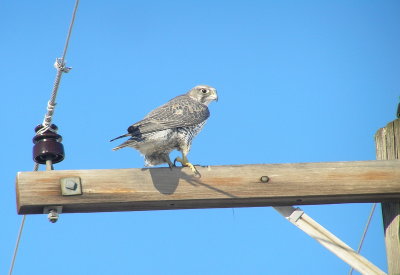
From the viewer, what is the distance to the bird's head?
6865mm

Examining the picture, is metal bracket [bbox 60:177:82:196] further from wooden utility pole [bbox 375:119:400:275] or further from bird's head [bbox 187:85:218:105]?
bird's head [bbox 187:85:218:105]

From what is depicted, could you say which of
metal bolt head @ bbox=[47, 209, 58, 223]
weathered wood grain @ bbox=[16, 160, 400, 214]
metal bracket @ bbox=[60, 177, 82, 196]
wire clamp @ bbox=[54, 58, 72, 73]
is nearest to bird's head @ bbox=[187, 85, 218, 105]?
wire clamp @ bbox=[54, 58, 72, 73]

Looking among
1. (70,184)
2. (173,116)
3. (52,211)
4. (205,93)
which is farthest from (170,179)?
(205,93)

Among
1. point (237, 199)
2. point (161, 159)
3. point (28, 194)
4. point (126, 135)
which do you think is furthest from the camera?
point (161, 159)

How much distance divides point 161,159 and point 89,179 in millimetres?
1473

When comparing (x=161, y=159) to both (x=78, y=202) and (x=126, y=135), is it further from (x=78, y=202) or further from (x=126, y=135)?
(x=78, y=202)

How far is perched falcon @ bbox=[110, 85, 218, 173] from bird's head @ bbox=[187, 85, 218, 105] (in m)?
0.82

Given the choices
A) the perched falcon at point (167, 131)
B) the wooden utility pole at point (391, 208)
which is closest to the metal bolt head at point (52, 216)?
the perched falcon at point (167, 131)

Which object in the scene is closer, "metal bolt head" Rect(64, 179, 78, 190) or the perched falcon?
"metal bolt head" Rect(64, 179, 78, 190)

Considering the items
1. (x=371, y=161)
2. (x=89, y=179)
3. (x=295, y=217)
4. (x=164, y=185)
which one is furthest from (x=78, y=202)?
(x=371, y=161)

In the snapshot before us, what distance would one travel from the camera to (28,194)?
3.89 meters

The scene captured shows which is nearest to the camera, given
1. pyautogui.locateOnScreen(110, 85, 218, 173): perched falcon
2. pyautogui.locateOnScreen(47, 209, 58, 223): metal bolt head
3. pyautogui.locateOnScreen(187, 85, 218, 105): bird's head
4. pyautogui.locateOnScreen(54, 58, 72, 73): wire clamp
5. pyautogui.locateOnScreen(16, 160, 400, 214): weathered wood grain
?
pyautogui.locateOnScreen(47, 209, 58, 223): metal bolt head

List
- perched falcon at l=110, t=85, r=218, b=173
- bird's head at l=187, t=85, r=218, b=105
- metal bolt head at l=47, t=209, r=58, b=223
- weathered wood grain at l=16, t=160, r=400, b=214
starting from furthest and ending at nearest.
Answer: bird's head at l=187, t=85, r=218, b=105, perched falcon at l=110, t=85, r=218, b=173, weathered wood grain at l=16, t=160, r=400, b=214, metal bolt head at l=47, t=209, r=58, b=223

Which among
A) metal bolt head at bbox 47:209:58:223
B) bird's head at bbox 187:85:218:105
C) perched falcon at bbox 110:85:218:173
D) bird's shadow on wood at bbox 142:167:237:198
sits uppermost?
bird's head at bbox 187:85:218:105
